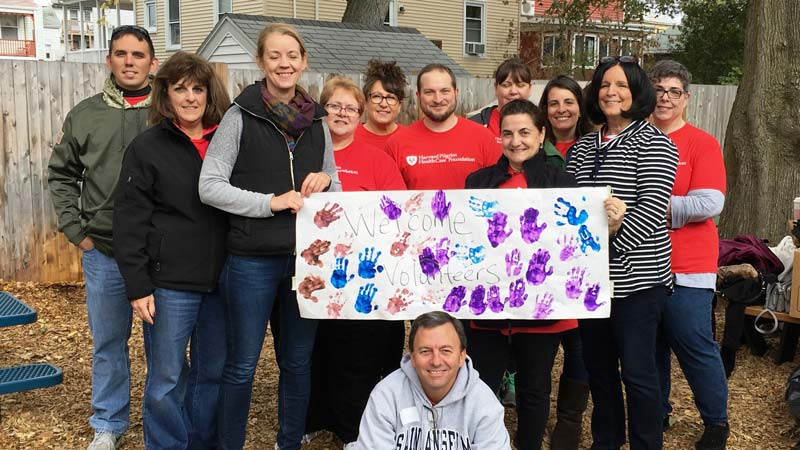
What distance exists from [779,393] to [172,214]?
4.27m

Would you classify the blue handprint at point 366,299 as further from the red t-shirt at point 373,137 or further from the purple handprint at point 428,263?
the red t-shirt at point 373,137

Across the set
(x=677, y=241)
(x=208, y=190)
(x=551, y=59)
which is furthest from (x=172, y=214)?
(x=551, y=59)

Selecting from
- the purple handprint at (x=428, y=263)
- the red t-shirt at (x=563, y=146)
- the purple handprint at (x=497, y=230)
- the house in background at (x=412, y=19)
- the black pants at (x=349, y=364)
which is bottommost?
the black pants at (x=349, y=364)

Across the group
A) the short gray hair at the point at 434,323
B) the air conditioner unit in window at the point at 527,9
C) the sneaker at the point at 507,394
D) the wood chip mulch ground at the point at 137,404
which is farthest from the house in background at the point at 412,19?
the short gray hair at the point at 434,323

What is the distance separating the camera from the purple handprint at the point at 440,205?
3.96 meters

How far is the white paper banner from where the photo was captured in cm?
385

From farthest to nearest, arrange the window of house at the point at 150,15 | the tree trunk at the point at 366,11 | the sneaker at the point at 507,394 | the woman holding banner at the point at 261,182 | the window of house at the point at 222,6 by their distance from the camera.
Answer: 1. the window of house at the point at 150,15
2. the window of house at the point at 222,6
3. the tree trunk at the point at 366,11
4. the sneaker at the point at 507,394
5. the woman holding banner at the point at 261,182

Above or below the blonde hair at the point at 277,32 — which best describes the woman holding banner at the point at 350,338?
below

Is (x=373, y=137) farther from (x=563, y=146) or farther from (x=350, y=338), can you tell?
(x=350, y=338)

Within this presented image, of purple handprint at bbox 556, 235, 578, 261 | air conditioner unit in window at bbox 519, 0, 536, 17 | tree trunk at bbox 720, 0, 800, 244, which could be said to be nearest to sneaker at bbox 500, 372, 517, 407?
purple handprint at bbox 556, 235, 578, 261

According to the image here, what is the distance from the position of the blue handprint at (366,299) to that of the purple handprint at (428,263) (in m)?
0.26

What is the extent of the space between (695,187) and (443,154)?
1314 millimetres

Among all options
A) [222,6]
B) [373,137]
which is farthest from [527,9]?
[373,137]

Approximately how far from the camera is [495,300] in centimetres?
391
